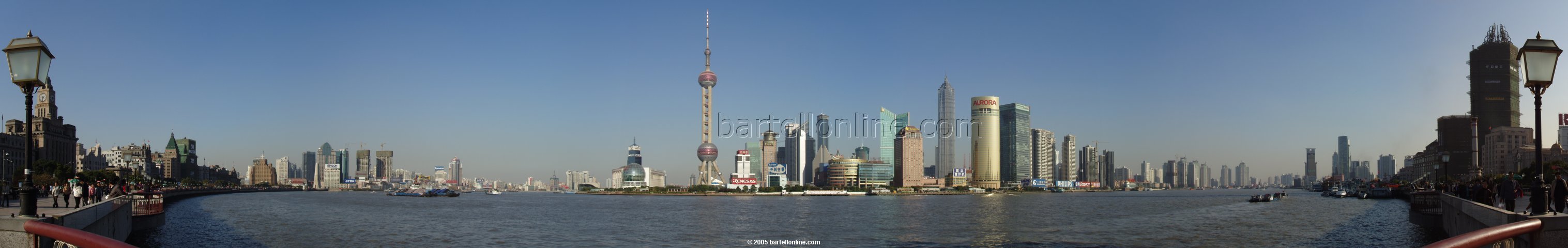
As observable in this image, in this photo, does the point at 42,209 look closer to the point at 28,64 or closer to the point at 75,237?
the point at 28,64

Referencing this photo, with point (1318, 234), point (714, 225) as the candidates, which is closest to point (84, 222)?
point (714, 225)

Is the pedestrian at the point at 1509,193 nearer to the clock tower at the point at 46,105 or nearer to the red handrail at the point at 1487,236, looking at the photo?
the red handrail at the point at 1487,236

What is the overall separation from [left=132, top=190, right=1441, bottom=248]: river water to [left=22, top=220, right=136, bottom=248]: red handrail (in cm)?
4048

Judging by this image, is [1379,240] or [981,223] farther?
[981,223]

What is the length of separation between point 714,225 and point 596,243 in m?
20.7

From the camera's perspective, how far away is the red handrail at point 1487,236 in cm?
710

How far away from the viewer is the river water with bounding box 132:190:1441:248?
50.7 m

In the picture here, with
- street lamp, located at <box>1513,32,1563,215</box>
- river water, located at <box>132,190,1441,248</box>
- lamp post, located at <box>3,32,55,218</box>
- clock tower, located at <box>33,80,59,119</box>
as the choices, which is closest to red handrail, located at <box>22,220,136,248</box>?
lamp post, located at <box>3,32,55,218</box>

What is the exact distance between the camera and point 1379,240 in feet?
169

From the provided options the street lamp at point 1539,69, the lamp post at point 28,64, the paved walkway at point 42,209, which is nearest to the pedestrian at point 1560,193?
the street lamp at point 1539,69

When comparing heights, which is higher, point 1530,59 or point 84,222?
point 1530,59

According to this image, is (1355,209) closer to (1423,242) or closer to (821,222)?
(1423,242)

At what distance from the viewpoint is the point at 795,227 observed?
6694 cm

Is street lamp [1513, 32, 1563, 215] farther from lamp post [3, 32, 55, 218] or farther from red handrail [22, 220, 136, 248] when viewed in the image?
lamp post [3, 32, 55, 218]
